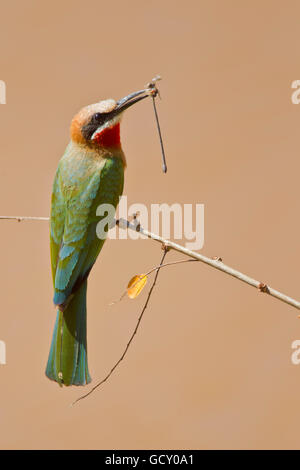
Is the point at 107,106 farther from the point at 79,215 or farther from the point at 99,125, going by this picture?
the point at 79,215

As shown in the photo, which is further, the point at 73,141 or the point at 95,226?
the point at 73,141

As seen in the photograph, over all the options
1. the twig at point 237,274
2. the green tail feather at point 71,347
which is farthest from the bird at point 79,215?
the twig at point 237,274

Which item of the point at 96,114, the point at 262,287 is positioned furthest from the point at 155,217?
the point at 262,287

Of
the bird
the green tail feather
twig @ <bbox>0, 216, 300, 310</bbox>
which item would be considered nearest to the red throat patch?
the bird

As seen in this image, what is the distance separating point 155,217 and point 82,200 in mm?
338

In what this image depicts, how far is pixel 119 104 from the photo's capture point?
59.4 inches

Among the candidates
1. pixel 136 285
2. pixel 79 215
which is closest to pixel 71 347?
pixel 79 215

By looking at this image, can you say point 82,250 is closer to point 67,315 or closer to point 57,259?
point 57,259

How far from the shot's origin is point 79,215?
4.78ft

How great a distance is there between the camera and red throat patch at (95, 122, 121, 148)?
1.56 metres

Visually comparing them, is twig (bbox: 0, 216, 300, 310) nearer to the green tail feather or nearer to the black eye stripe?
the green tail feather
